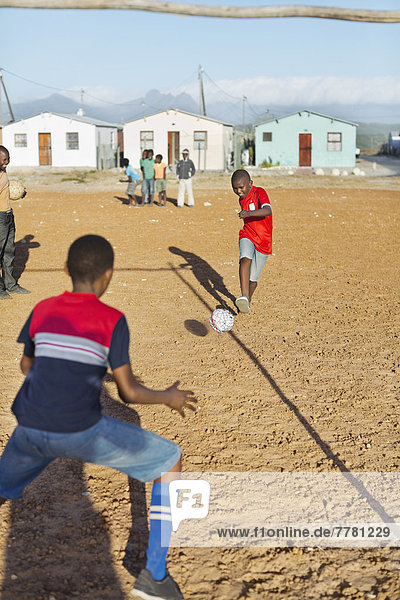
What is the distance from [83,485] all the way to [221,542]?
1025mm

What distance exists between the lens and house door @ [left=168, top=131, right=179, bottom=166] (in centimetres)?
4419

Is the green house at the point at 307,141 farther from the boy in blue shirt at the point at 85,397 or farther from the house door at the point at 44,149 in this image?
the boy in blue shirt at the point at 85,397

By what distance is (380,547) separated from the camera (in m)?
3.57

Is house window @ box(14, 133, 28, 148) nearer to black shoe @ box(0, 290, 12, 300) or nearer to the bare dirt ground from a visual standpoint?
the bare dirt ground

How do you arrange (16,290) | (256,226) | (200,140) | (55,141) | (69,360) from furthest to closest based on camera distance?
(55,141), (200,140), (16,290), (256,226), (69,360)

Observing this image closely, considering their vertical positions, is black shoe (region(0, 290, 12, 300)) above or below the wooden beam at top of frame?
below

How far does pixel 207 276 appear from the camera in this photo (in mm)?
11102

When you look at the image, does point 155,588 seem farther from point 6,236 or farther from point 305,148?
point 305,148

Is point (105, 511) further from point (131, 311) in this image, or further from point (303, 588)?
point (131, 311)

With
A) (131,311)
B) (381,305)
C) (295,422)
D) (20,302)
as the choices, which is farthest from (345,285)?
(295,422)

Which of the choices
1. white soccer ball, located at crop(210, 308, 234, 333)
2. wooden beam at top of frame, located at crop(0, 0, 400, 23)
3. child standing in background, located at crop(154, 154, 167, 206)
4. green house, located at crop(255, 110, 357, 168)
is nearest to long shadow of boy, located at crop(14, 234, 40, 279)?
white soccer ball, located at crop(210, 308, 234, 333)

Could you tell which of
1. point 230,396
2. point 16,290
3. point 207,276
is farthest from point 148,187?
point 230,396

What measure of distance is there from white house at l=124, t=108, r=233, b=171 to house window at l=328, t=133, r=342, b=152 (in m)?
7.61

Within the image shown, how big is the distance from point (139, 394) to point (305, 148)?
153ft
